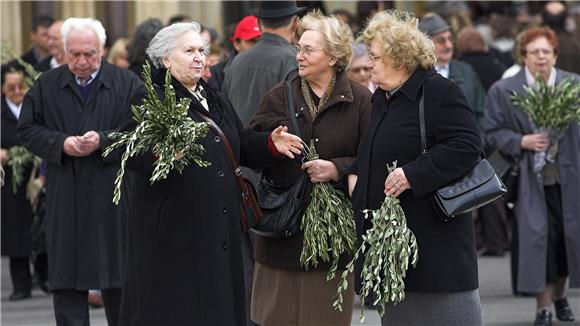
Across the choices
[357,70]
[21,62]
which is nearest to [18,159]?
[21,62]

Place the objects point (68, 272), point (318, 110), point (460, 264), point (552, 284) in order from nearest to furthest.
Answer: point (460, 264)
point (318, 110)
point (68, 272)
point (552, 284)

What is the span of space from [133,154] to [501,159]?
4115mm

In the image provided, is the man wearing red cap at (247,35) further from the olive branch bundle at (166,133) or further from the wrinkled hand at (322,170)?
the olive branch bundle at (166,133)

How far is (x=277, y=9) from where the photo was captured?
29.0 feet

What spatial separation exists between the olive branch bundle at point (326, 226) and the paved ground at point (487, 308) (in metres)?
2.85

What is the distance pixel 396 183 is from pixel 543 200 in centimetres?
356

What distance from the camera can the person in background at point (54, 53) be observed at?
486 inches

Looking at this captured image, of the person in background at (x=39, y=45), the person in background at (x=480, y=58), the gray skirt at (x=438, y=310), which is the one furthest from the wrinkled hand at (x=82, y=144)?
the person in background at (x=480, y=58)

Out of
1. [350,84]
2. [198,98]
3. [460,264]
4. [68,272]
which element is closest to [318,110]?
[350,84]

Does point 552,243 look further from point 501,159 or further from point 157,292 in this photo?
point 157,292

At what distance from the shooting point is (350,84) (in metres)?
7.76

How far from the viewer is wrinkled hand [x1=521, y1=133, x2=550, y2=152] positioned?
32.6 feet

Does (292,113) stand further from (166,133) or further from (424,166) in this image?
(424,166)

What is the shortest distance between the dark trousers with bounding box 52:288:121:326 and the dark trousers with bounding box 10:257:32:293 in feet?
11.9
